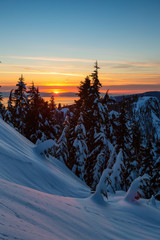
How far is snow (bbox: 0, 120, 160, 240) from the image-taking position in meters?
2.58

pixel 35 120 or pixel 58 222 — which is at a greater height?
pixel 35 120

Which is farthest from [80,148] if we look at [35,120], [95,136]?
[35,120]

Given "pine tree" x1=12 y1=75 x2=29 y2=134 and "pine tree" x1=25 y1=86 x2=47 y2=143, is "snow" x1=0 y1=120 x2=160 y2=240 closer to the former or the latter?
"pine tree" x1=25 y1=86 x2=47 y2=143

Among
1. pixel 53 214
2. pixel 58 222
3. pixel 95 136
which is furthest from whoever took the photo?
pixel 95 136

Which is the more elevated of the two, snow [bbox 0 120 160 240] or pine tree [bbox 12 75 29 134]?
pine tree [bbox 12 75 29 134]

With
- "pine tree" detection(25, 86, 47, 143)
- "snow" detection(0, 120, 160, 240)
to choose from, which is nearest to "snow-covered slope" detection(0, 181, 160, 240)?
"snow" detection(0, 120, 160, 240)

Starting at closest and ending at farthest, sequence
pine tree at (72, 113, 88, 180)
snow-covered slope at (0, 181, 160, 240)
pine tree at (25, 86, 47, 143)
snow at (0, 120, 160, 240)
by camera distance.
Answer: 1. snow-covered slope at (0, 181, 160, 240)
2. snow at (0, 120, 160, 240)
3. pine tree at (72, 113, 88, 180)
4. pine tree at (25, 86, 47, 143)

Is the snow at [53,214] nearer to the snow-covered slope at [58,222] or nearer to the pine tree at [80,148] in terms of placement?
the snow-covered slope at [58,222]

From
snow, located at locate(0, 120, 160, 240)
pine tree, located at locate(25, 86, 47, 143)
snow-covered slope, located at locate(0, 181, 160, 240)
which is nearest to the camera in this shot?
snow-covered slope, located at locate(0, 181, 160, 240)

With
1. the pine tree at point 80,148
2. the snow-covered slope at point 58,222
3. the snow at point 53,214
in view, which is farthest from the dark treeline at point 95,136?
the snow-covered slope at point 58,222

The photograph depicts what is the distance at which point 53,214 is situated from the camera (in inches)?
140

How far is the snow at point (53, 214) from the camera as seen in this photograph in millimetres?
2580

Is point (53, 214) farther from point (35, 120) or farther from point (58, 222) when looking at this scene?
point (35, 120)

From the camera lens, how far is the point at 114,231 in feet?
12.9
